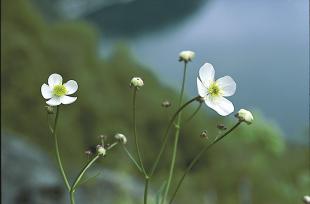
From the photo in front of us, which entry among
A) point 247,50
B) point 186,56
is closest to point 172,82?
point 247,50

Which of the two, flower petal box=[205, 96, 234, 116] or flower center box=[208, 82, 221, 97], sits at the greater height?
flower center box=[208, 82, 221, 97]

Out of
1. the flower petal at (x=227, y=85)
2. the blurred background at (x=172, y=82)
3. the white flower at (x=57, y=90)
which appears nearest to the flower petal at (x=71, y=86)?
the white flower at (x=57, y=90)

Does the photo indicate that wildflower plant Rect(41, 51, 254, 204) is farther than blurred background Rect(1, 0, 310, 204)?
No

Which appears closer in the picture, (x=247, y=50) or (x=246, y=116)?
(x=246, y=116)

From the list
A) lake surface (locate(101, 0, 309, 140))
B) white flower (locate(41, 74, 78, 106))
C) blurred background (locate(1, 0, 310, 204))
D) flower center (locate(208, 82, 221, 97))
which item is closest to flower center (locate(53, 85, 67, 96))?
white flower (locate(41, 74, 78, 106))

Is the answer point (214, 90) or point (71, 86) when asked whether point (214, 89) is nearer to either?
point (214, 90)

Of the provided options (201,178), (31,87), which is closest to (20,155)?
(31,87)

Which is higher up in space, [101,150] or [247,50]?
[247,50]

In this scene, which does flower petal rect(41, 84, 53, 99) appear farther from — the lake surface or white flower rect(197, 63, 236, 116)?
the lake surface
